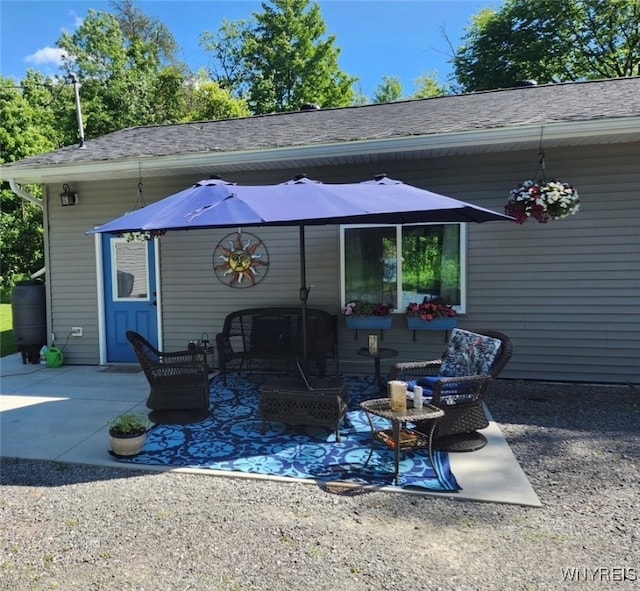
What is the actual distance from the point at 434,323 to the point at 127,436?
141 inches

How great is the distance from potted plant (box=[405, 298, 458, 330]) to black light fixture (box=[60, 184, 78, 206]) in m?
4.94

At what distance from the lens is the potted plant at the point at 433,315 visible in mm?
5504

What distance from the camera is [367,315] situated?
5.66 metres

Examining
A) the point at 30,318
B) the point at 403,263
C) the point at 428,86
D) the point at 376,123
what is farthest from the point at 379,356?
the point at 428,86

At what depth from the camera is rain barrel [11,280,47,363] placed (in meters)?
6.72

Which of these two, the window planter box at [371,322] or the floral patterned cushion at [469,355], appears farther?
the window planter box at [371,322]

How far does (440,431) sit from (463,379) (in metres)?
Answer: 0.44

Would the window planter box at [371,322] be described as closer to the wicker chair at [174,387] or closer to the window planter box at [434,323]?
the window planter box at [434,323]

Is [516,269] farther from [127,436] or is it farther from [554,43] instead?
[554,43]

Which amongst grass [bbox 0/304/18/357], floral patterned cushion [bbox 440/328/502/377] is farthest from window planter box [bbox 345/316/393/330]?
grass [bbox 0/304/18/357]

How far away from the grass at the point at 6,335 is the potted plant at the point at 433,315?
267 inches

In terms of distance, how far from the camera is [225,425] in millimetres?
4211

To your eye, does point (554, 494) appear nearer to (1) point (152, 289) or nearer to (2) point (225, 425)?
(2) point (225, 425)

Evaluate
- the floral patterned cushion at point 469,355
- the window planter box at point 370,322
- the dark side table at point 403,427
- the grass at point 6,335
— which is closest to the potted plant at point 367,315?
the window planter box at point 370,322
